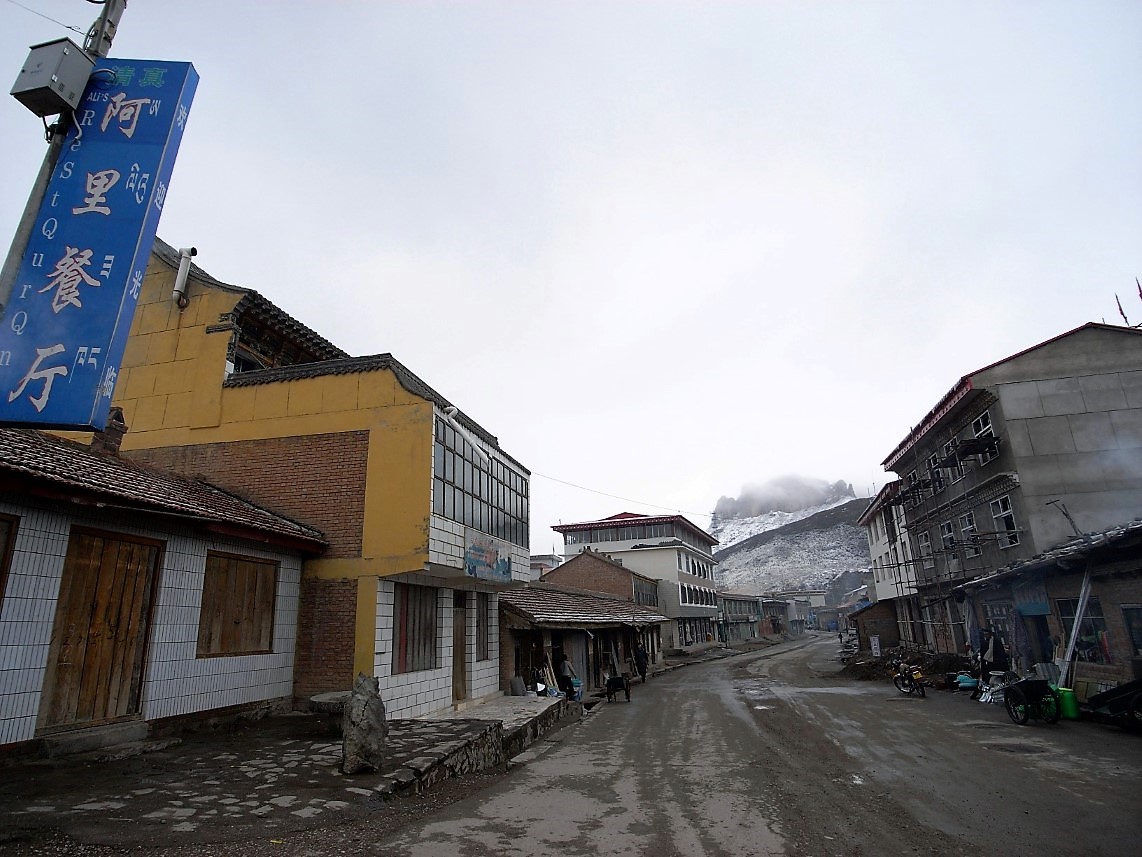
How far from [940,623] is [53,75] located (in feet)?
117

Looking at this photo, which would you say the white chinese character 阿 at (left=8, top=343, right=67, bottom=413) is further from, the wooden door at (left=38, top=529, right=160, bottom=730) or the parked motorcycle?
the parked motorcycle

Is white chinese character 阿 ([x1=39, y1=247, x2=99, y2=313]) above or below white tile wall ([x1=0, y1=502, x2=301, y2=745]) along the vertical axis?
above

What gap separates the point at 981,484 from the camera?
2384cm

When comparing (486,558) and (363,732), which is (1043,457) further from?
(363,732)

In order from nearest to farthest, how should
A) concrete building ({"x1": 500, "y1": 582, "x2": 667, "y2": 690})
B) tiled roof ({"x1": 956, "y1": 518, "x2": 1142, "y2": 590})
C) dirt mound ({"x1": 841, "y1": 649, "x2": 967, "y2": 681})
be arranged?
tiled roof ({"x1": 956, "y1": 518, "x2": 1142, "y2": 590}) → concrete building ({"x1": 500, "y1": 582, "x2": 667, "y2": 690}) → dirt mound ({"x1": 841, "y1": 649, "x2": 967, "y2": 681})

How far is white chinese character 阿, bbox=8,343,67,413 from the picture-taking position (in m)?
5.70

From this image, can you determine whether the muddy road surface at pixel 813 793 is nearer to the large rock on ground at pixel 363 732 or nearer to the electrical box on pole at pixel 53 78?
the large rock on ground at pixel 363 732

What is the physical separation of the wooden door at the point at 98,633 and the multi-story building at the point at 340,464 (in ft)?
11.5

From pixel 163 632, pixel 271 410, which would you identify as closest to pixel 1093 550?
pixel 163 632

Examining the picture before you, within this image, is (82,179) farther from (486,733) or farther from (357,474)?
(486,733)

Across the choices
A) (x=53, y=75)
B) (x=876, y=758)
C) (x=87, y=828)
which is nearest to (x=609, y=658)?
(x=876, y=758)

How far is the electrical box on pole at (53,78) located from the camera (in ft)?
20.4

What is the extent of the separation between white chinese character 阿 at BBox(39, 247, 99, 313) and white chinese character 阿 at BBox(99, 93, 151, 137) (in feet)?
4.91

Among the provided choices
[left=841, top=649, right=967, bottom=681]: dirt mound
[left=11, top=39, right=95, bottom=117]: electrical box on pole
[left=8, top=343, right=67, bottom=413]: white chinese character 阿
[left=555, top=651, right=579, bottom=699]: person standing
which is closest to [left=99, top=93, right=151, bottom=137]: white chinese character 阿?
[left=11, top=39, right=95, bottom=117]: electrical box on pole
